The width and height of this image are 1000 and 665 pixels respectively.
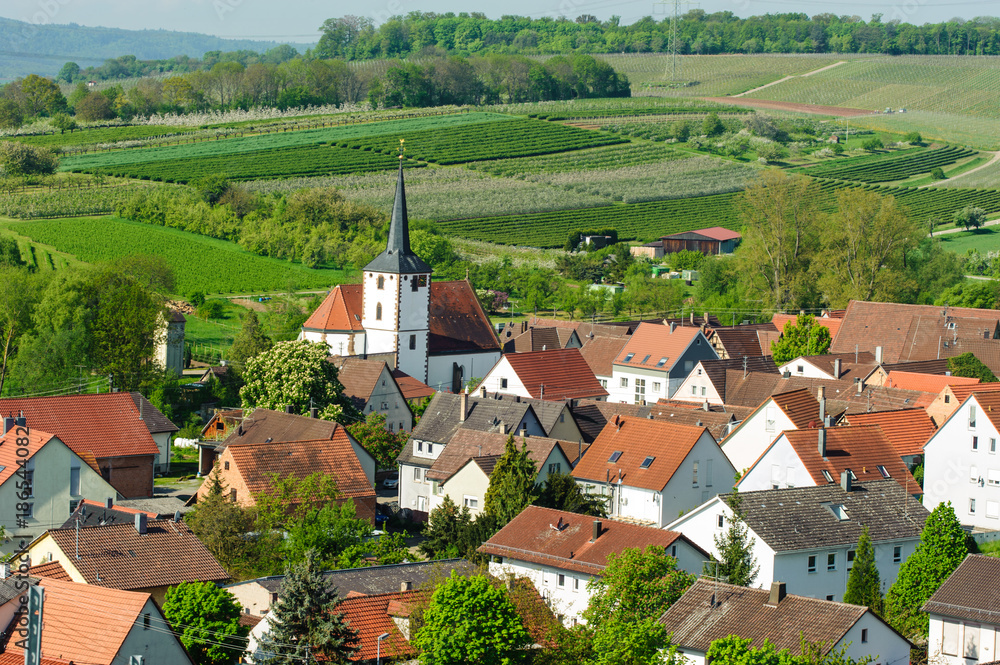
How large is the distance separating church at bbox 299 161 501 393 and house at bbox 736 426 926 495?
26826 mm

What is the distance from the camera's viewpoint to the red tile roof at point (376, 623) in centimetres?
2720

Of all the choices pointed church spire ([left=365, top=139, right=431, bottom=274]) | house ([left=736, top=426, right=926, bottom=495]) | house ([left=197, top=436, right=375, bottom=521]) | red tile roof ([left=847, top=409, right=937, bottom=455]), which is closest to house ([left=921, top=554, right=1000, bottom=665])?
house ([left=736, top=426, right=926, bottom=495])

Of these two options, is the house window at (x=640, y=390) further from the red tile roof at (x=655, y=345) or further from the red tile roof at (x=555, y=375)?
→ the red tile roof at (x=555, y=375)

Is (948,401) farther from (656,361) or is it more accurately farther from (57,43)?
(57,43)

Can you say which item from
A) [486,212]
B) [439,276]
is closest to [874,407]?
[439,276]

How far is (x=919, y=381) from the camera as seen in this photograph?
5397cm

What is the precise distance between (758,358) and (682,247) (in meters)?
44.3

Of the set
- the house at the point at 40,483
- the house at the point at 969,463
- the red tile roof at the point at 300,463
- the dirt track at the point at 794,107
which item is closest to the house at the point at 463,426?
the red tile roof at the point at 300,463

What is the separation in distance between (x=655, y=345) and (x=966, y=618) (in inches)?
1284

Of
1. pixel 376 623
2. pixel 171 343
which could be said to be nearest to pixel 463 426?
pixel 376 623

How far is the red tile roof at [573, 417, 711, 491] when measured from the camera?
131 feet

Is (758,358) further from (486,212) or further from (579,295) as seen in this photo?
(486,212)

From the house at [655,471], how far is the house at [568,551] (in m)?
5.49

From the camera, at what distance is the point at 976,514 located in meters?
40.8
